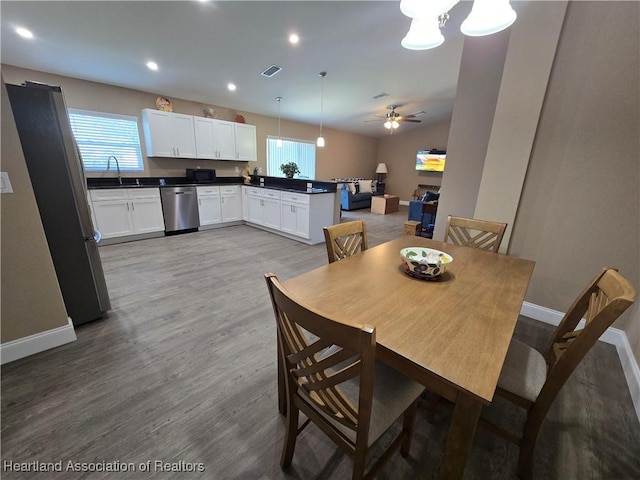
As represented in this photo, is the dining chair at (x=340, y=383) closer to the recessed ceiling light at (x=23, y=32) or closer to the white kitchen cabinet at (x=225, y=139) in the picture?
the recessed ceiling light at (x=23, y=32)

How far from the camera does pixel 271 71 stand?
13.2 ft

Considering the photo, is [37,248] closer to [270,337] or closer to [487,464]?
[270,337]

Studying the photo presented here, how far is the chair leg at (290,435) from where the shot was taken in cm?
105

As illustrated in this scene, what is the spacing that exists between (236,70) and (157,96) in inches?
72.1

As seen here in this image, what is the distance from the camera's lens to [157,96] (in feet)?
15.1

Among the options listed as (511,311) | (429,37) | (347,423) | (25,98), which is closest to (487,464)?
(511,311)

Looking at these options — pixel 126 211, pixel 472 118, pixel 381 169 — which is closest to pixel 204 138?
pixel 126 211

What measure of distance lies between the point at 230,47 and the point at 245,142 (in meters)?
2.31

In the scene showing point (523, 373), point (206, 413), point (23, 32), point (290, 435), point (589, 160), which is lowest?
point (206, 413)

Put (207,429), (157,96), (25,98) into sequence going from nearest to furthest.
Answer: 1. (207,429)
2. (25,98)
3. (157,96)

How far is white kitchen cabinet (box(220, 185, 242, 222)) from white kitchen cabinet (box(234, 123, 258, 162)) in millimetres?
778

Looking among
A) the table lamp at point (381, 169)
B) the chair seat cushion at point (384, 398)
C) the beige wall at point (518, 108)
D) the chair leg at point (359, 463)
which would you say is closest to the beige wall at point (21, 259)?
the chair seat cushion at point (384, 398)

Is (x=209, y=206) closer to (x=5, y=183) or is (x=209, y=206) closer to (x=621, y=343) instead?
(x=5, y=183)

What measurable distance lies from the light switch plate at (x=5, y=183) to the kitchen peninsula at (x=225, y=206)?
262cm
